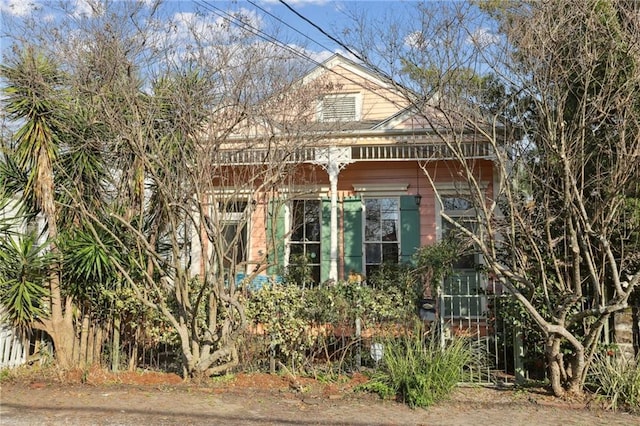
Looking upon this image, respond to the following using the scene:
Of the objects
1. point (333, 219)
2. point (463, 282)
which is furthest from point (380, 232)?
point (463, 282)

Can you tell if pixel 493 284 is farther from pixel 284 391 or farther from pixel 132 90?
pixel 132 90

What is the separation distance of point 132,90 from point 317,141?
8.79 feet

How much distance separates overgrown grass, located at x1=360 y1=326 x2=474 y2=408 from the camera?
5930 mm

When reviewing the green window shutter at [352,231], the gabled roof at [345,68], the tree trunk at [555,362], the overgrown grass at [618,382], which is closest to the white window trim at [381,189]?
the green window shutter at [352,231]

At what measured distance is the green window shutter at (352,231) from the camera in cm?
1120

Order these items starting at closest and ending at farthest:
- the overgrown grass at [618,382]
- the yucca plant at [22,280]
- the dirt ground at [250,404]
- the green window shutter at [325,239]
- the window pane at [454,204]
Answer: the dirt ground at [250,404] → the overgrown grass at [618,382] → the yucca plant at [22,280] → the green window shutter at [325,239] → the window pane at [454,204]

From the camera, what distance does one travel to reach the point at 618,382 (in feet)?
19.1

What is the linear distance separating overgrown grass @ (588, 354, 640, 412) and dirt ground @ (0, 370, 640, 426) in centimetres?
19

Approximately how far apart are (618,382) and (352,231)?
6.20 meters

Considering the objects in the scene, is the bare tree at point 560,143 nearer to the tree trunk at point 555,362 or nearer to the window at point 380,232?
the tree trunk at point 555,362

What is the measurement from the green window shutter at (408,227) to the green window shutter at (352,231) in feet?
2.90

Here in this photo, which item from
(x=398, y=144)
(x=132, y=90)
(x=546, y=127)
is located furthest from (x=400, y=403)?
(x=398, y=144)

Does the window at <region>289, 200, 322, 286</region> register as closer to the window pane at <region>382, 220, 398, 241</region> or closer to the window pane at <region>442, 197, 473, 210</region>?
the window pane at <region>382, 220, 398, 241</region>

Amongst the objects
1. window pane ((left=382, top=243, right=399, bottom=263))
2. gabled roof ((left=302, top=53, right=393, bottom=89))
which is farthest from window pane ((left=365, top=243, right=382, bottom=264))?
gabled roof ((left=302, top=53, right=393, bottom=89))
